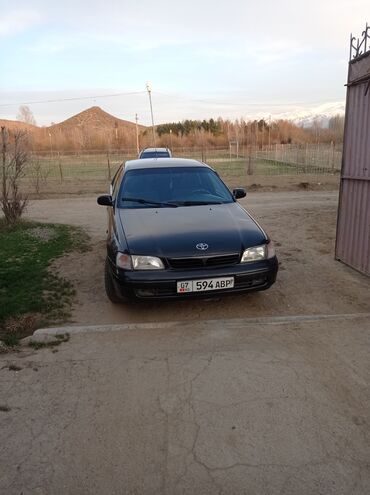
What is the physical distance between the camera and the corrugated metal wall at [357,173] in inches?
232

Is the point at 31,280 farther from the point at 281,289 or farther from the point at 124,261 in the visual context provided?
the point at 281,289

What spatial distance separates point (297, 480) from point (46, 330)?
2.75 meters

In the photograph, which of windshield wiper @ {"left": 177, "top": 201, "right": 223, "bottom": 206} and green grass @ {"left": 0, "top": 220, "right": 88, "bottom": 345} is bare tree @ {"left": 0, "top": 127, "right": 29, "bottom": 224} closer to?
green grass @ {"left": 0, "top": 220, "right": 88, "bottom": 345}

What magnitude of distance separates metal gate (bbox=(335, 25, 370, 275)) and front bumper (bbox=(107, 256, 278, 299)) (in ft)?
7.65

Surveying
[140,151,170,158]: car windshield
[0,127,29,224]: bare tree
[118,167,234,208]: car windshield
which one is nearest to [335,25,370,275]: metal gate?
[118,167,234,208]: car windshield

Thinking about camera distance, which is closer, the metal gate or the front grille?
the front grille

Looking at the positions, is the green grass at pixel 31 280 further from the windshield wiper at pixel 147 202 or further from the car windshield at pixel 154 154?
the car windshield at pixel 154 154

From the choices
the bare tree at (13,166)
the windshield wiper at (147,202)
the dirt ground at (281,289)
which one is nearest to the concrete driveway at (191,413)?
the dirt ground at (281,289)

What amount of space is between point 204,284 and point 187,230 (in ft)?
2.14

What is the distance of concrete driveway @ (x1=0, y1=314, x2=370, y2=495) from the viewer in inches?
92.9

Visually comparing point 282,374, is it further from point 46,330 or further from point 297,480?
point 46,330

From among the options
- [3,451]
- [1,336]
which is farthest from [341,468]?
[1,336]

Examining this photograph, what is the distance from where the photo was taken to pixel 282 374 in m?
3.38

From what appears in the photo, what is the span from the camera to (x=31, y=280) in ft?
19.1
